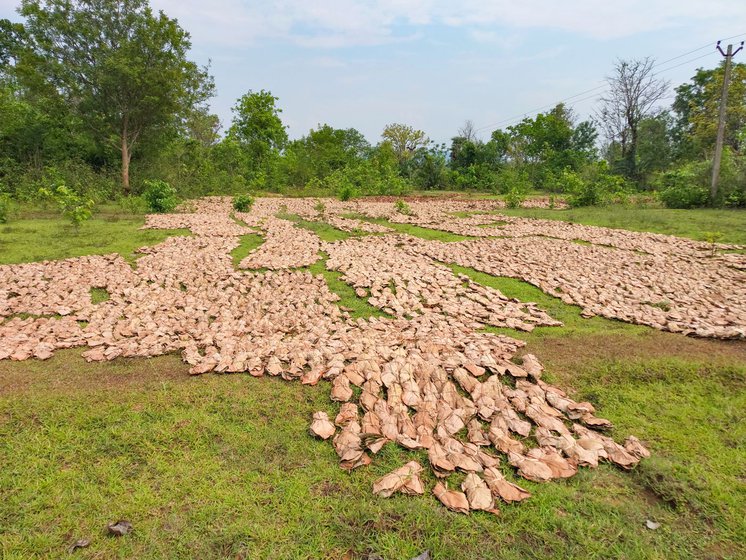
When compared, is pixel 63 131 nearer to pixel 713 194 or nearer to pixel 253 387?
pixel 253 387

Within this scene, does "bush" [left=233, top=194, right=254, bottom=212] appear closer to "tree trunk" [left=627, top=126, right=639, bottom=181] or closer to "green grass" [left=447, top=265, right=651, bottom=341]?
"green grass" [left=447, top=265, right=651, bottom=341]

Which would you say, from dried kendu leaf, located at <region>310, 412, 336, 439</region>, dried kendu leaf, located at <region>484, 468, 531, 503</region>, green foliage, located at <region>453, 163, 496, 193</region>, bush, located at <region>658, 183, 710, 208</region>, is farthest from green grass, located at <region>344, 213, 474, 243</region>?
green foliage, located at <region>453, 163, 496, 193</region>

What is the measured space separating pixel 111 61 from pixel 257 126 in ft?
55.3

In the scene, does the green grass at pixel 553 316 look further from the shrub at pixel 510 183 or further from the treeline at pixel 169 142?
the shrub at pixel 510 183

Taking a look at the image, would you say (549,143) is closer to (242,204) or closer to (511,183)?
(511,183)

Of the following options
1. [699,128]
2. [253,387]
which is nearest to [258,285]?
[253,387]

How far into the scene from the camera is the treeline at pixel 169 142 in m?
14.9

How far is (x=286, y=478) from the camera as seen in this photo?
7.54ft

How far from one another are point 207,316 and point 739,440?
194 inches

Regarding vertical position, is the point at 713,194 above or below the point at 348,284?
above

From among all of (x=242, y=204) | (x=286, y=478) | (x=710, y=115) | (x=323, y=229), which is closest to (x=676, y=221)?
(x=323, y=229)

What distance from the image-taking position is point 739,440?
101 inches

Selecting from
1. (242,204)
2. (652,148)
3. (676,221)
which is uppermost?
(652,148)

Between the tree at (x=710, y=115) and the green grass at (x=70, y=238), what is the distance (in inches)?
1172
